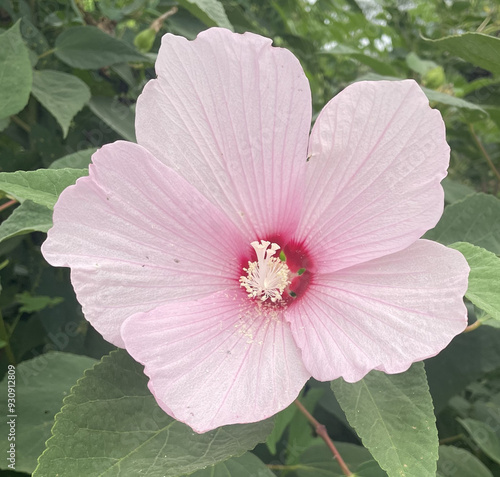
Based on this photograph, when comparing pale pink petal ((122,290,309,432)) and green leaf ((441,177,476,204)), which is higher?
pale pink petal ((122,290,309,432))

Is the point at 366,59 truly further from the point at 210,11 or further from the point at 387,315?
the point at 387,315

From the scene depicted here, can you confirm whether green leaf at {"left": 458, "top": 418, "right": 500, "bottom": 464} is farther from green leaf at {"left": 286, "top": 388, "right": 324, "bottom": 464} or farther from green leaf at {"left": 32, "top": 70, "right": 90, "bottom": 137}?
green leaf at {"left": 32, "top": 70, "right": 90, "bottom": 137}

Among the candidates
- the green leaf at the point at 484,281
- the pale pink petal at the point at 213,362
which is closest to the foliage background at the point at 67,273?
the green leaf at the point at 484,281

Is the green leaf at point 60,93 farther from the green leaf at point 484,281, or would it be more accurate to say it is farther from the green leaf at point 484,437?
the green leaf at point 484,437

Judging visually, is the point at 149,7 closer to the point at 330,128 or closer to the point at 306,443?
the point at 330,128

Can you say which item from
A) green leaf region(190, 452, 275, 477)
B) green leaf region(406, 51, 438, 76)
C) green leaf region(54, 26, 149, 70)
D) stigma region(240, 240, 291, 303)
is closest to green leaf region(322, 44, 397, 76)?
green leaf region(406, 51, 438, 76)
